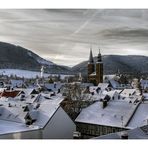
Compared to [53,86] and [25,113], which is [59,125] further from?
[53,86]

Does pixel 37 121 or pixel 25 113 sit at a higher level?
pixel 25 113

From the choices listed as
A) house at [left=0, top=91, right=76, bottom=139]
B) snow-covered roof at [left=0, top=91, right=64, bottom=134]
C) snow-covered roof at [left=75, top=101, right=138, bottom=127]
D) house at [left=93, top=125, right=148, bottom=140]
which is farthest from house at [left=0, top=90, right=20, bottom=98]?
house at [left=93, top=125, right=148, bottom=140]

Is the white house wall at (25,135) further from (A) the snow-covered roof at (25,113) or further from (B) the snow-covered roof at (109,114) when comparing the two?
(B) the snow-covered roof at (109,114)

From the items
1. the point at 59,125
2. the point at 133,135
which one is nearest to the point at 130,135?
the point at 133,135

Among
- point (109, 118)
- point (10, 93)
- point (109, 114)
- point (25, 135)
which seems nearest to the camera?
point (25, 135)

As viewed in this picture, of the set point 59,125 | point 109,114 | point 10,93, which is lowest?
point 59,125

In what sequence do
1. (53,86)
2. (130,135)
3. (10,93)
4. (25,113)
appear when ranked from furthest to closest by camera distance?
(53,86)
(10,93)
(25,113)
(130,135)

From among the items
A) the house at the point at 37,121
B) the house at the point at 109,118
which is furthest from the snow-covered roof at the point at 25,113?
the house at the point at 109,118

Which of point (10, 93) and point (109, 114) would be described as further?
point (10, 93)

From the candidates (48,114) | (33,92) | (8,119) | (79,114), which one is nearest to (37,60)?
(48,114)
